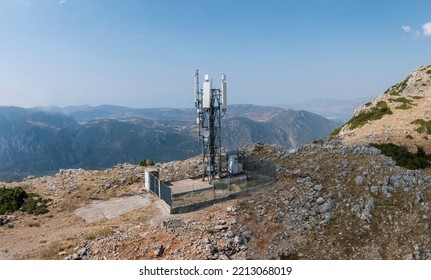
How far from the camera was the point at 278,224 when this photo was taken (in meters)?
20.2

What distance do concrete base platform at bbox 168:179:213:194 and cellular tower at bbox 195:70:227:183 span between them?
70 centimetres

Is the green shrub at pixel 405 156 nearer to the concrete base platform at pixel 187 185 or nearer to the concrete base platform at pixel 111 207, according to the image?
the concrete base platform at pixel 187 185

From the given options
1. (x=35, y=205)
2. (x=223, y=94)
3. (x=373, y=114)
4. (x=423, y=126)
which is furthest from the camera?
(x=373, y=114)

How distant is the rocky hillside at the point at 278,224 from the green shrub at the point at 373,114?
1435 centimetres

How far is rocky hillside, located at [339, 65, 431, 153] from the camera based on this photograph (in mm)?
31109

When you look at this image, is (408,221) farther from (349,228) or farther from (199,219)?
(199,219)

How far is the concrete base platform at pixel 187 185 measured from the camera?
25.5m

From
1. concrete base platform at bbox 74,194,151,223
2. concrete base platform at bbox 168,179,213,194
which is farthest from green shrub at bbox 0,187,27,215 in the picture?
concrete base platform at bbox 168,179,213,194

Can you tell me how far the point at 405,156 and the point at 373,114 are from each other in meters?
17.1

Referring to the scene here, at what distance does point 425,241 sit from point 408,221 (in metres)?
1.72

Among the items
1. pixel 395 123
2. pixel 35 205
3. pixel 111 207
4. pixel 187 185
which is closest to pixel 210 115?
pixel 187 185

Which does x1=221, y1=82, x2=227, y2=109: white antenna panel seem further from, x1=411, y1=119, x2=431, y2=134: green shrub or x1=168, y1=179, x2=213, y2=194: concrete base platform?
x1=411, y1=119, x2=431, y2=134: green shrub

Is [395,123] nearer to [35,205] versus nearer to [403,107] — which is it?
[403,107]

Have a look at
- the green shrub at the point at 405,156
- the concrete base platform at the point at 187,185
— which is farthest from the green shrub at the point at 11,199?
the green shrub at the point at 405,156
